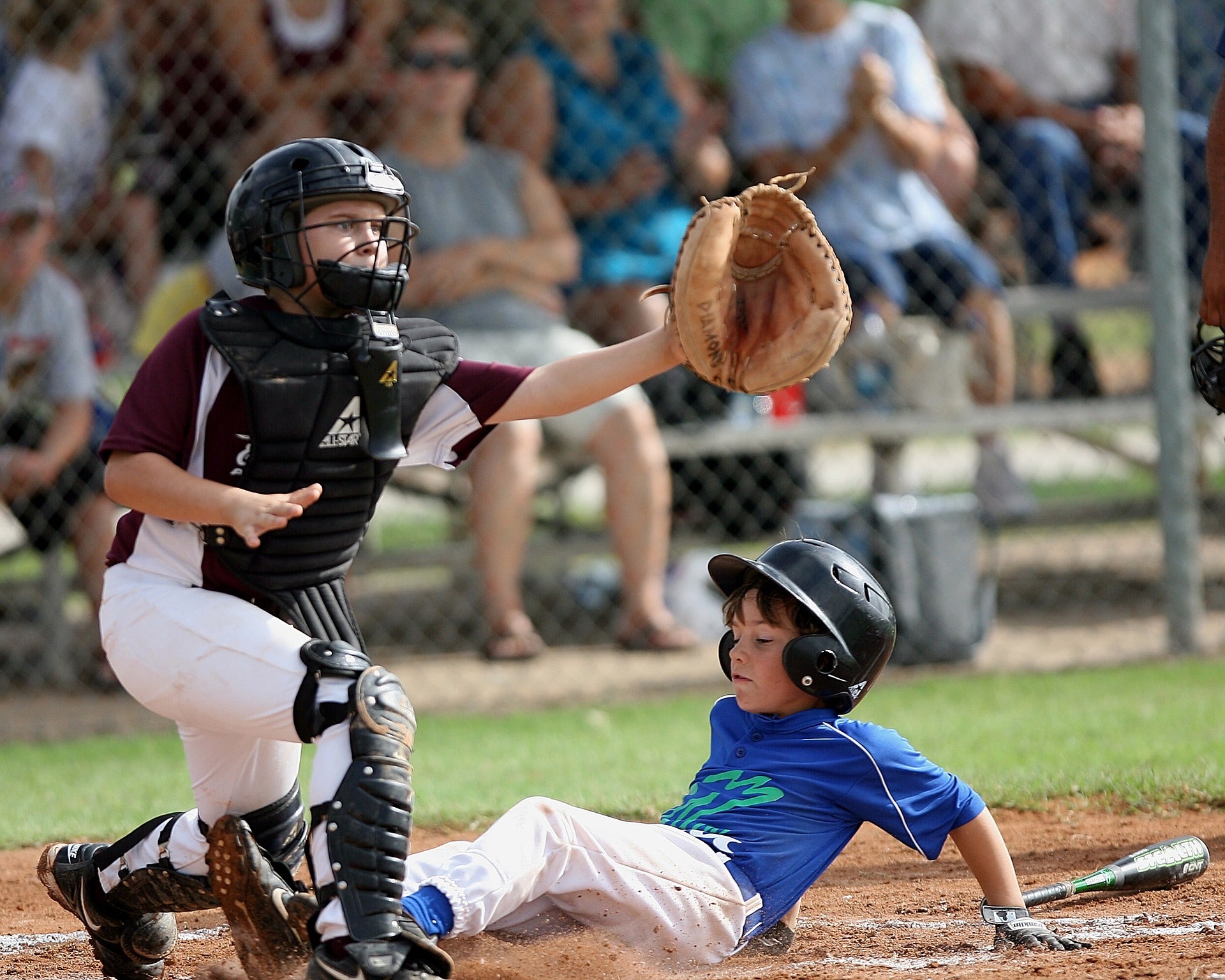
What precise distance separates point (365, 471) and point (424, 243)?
140 inches

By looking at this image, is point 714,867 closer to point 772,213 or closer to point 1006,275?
point 772,213

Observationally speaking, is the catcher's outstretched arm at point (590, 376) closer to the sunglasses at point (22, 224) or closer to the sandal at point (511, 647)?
the sandal at point (511, 647)

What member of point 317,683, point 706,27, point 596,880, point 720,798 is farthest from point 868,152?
point 317,683

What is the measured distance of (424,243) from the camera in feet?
20.2

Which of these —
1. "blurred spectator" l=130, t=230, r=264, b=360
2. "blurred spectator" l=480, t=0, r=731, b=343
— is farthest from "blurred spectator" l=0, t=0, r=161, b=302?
"blurred spectator" l=480, t=0, r=731, b=343

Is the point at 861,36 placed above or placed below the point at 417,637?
above

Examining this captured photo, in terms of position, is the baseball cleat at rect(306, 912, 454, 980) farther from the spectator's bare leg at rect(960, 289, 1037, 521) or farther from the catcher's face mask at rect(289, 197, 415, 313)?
the spectator's bare leg at rect(960, 289, 1037, 521)

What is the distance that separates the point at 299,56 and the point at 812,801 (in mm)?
4607

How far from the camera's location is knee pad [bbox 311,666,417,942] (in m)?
2.30

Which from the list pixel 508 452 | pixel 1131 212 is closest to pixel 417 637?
pixel 508 452

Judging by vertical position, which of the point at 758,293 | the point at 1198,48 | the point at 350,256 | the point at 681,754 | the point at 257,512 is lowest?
the point at 681,754

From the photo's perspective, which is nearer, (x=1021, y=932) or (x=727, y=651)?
(x=1021, y=932)

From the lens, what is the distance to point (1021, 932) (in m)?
2.67

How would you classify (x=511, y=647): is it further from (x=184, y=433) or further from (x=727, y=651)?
(x=184, y=433)
